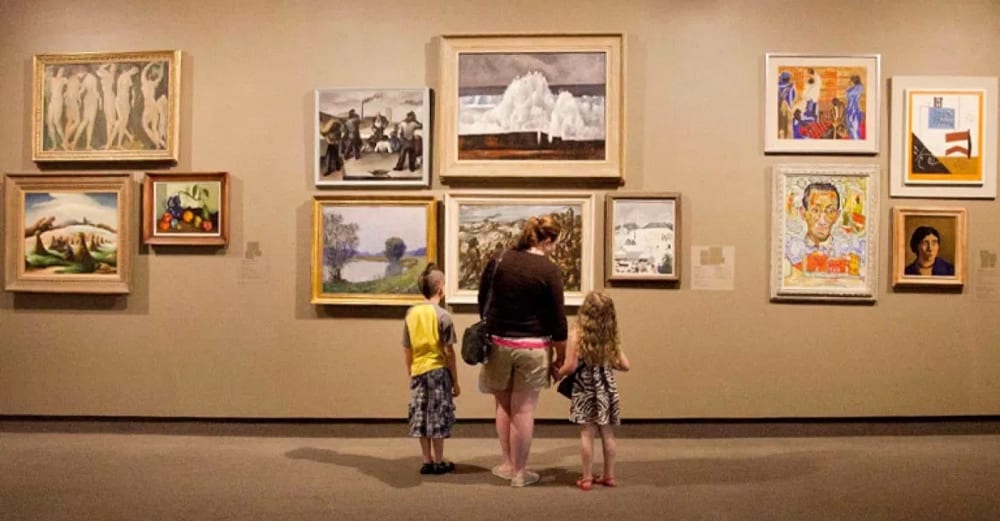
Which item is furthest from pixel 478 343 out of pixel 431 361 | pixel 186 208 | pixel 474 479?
pixel 186 208

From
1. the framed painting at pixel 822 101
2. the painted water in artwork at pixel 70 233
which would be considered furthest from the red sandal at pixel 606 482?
the painted water in artwork at pixel 70 233

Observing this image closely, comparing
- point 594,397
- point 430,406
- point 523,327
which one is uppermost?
point 523,327

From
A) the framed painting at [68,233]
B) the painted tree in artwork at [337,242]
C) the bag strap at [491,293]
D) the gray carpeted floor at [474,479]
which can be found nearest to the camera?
the gray carpeted floor at [474,479]

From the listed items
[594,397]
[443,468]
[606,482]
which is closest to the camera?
[594,397]

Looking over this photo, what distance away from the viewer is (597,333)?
4422 millimetres

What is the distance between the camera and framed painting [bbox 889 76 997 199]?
19.6 feet

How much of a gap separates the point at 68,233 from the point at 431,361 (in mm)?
3552

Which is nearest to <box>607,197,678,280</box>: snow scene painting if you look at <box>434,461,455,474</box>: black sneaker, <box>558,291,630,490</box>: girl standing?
<box>558,291,630,490</box>: girl standing

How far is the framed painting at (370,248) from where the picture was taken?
597 centimetres

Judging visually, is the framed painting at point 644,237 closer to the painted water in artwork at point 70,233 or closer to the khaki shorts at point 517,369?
the khaki shorts at point 517,369

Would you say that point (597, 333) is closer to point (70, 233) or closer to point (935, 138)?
point (935, 138)

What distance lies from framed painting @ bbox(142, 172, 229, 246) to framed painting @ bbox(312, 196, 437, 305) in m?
0.81

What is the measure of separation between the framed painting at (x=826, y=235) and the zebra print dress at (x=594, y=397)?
221 centimetres

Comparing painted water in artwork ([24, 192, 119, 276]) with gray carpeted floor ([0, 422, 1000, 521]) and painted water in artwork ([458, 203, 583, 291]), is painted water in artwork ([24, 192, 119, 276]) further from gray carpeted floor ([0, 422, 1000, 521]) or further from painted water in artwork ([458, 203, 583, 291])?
painted water in artwork ([458, 203, 583, 291])
